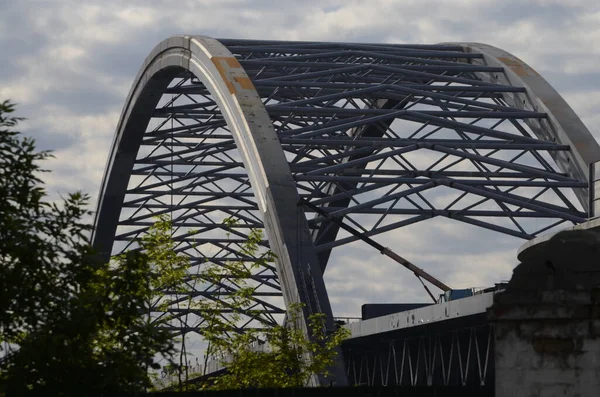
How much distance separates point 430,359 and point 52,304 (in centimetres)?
2626

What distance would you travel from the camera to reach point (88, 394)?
62.5 ft

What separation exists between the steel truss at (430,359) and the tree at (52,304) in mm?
18376

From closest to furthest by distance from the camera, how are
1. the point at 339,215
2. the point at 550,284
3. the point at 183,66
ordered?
the point at 550,284 → the point at 339,215 → the point at 183,66

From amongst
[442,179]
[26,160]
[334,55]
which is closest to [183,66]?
[334,55]

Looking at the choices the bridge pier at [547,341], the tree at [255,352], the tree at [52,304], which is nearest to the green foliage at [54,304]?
the tree at [52,304]

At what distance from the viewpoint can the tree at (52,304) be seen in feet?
59.4

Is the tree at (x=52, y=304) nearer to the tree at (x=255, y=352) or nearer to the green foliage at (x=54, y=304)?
the green foliage at (x=54, y=304)

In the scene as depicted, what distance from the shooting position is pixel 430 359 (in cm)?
4428

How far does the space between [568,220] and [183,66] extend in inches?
659

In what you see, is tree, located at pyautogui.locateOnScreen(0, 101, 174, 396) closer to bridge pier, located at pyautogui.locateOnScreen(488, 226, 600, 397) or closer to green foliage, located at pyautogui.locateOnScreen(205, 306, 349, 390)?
bridge pier, located at pyautogui.locateOnScreen(488, 226, 600, 397)

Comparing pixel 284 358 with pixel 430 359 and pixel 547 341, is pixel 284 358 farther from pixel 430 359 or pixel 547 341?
pixel 547 341

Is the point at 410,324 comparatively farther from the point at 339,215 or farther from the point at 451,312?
the point at 339,215

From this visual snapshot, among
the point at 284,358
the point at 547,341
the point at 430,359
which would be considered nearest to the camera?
the point at 547,341

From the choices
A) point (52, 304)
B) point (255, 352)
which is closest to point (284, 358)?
point (255, 352)
